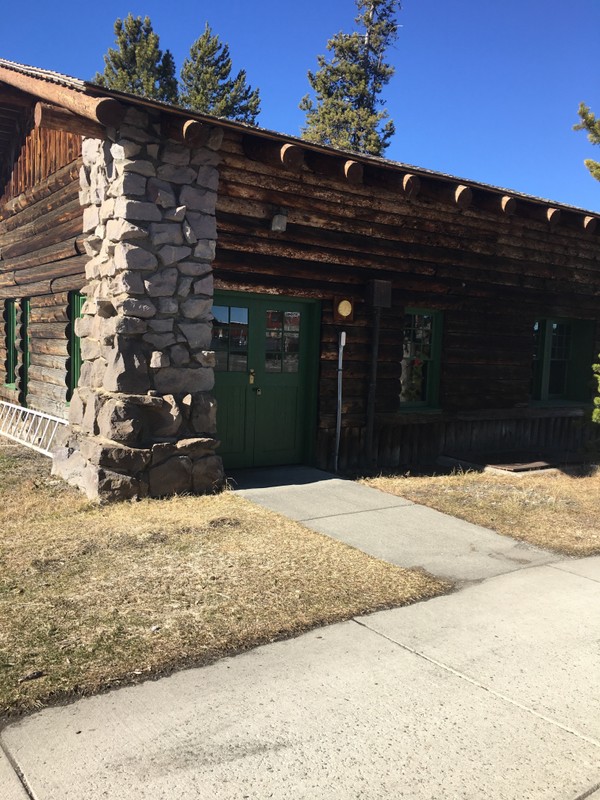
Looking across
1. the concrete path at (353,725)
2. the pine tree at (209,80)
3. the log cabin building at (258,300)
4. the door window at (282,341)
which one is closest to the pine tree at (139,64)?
the pine tree at (209,80)

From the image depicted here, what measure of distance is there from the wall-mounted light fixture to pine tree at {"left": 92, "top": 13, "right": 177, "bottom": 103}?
79.5ft

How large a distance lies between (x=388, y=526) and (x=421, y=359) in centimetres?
417

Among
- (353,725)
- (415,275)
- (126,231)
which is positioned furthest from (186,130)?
(353,725)

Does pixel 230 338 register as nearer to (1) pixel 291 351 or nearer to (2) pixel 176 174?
(1) pixel 291 351

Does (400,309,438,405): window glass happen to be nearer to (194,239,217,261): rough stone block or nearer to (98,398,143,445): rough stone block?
(194,239,217,261): rough stone block

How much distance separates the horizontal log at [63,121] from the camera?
6.39 meters

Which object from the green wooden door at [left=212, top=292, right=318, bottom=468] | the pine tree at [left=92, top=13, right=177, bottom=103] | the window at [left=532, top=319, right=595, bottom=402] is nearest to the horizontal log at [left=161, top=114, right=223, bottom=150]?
the green wooden door at [left=212, top=292, right=318, bottom=468]

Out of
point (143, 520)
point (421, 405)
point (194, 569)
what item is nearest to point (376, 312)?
point (421, 405)

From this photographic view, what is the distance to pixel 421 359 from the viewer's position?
9.97 meters

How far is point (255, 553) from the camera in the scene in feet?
17.2

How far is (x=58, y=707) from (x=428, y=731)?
1.68 m

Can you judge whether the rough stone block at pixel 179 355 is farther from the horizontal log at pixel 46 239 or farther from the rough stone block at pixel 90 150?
the horizontal log at pixel 46 239

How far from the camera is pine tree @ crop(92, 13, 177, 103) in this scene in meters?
28.7

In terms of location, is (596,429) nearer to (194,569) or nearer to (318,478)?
(318,478)
